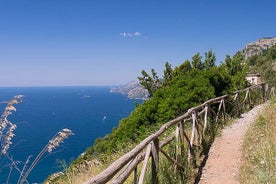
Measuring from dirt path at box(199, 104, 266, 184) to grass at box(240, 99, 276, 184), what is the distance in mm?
255

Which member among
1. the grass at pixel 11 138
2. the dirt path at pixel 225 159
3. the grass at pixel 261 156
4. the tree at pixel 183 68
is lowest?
the dirt path at pixel 225 159

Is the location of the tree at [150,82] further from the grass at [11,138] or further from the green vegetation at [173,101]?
the grass at [11,138]

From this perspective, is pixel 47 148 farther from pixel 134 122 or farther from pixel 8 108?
pixel 134 122

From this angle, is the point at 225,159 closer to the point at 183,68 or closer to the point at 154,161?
the point at 154,161

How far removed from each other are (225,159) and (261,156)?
8.79 ft

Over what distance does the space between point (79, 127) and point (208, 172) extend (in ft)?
381

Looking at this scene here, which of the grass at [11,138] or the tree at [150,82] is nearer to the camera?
the grass at [11,138]

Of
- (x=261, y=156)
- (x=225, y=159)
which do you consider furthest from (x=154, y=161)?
(x=225, y=159)

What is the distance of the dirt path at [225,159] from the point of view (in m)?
6.99

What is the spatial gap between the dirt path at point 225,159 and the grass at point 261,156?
255 mm

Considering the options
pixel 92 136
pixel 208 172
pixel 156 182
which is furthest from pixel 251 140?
pixel 92 136

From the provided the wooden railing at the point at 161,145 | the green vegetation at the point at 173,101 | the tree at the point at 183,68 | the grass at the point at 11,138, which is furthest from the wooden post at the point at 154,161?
the tree at the point at 183,68

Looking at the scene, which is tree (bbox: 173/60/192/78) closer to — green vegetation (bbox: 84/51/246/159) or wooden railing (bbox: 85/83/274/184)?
green vegetation (bbox: 84/51/246/159)

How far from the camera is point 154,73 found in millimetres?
28734
